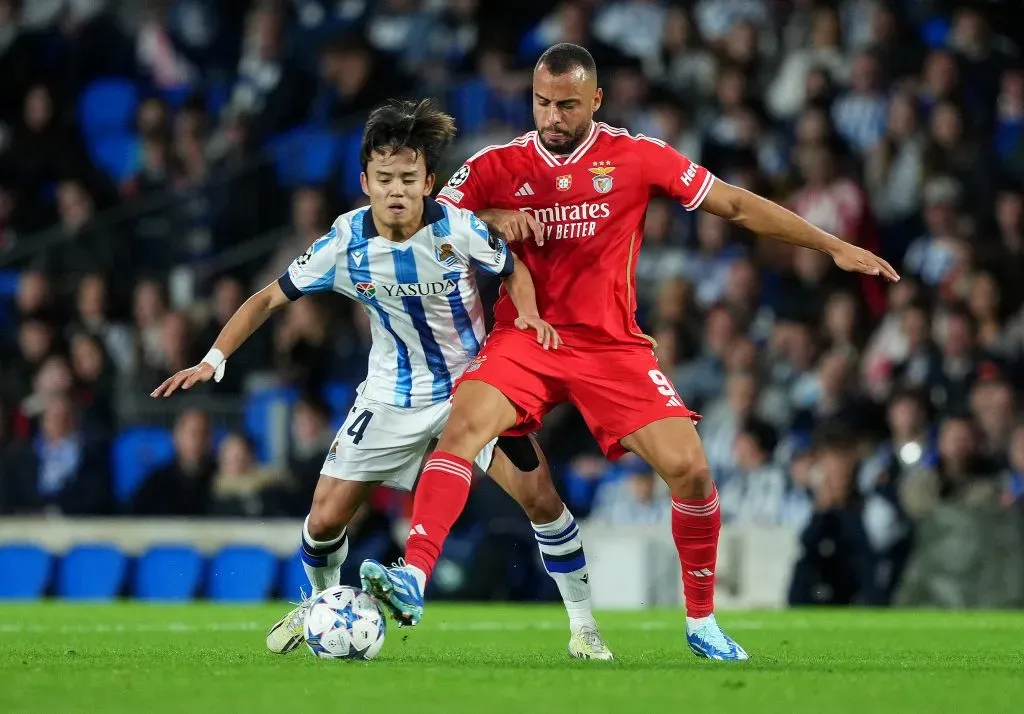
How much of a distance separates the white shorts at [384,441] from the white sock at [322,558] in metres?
0.31

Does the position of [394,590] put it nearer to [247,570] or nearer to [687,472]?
[687,472]

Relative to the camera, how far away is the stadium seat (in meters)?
13.2

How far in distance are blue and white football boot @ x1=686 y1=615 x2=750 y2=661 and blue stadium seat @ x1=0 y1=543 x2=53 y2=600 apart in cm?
750

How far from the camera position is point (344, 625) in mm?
6344

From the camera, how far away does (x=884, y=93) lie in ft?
48.0

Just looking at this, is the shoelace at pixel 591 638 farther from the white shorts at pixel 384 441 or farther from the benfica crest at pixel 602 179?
the benfica crest at pixel 602 179

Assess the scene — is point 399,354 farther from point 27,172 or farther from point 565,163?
point 27,172

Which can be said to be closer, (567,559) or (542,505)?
(542,505)

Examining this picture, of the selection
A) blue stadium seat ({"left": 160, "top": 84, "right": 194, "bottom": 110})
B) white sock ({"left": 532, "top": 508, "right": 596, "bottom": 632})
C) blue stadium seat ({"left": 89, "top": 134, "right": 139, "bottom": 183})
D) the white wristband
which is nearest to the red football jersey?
white sock ({"left": 532, "top": 508, "right": 596, "bottom": 632})

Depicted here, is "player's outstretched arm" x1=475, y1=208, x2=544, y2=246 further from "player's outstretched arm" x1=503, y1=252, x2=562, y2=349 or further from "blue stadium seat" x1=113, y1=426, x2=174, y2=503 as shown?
"blue stadium seat" x1=113, y1=426, x2=174, y2=503

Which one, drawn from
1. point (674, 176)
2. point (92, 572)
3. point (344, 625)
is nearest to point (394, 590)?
point (344, 625)

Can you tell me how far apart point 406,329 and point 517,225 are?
689 mm

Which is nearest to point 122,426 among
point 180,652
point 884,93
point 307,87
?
point 307,87

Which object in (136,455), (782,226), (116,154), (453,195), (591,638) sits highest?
(116,154)
